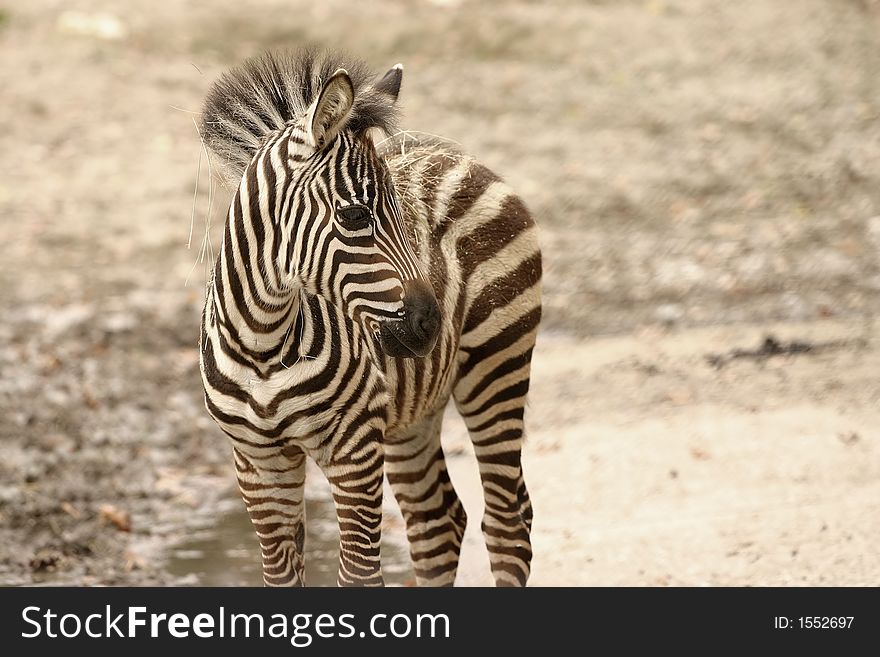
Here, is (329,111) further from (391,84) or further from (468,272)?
(468,272)

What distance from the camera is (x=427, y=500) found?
560cm

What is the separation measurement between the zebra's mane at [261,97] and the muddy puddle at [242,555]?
110 inches

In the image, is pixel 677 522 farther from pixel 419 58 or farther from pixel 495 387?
pixel 419 58

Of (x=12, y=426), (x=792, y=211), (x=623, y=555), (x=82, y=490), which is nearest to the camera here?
(x=623, y=555)

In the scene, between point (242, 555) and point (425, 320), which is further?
point (242, 555)

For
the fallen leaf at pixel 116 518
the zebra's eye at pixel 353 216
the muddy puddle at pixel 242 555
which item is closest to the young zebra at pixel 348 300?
the zebra's eye at pixel 353 216

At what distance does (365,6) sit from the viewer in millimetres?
15836

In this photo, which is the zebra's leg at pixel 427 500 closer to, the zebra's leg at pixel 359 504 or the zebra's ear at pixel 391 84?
the zebra's leg at pixel 359 504

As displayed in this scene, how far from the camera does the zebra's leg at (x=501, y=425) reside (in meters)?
5.34

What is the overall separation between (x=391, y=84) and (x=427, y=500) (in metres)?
2.01

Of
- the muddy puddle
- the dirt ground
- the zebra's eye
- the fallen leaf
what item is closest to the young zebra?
the zebra's eye

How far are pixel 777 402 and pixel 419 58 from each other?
26.5 feet

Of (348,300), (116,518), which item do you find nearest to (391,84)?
(348,300)

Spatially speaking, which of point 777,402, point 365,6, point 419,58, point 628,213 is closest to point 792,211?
point 628,213
